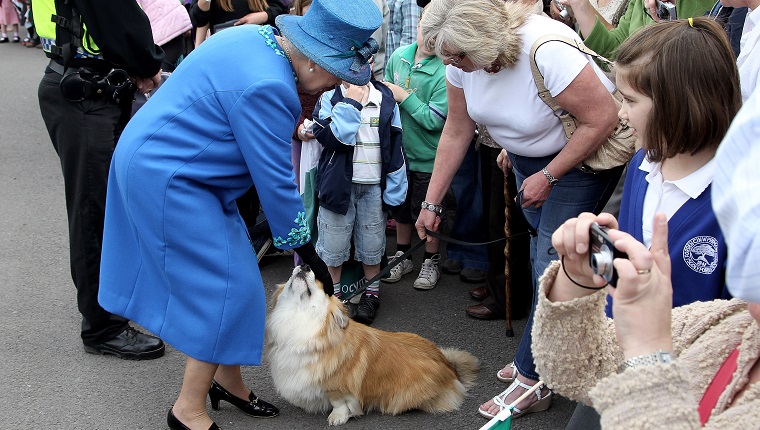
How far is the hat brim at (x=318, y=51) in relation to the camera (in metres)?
2.56

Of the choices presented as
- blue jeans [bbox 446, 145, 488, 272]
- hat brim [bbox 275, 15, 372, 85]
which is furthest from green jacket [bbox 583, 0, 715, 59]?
hat brim [bbox 275, 15, 372, 85]

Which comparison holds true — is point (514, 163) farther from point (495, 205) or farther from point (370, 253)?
point (370, 253)

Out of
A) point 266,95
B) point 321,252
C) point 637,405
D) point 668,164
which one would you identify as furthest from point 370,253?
point 637,405

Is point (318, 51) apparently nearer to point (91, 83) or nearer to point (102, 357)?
point (91, 83)

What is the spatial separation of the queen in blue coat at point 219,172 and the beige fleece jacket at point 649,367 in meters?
1.36

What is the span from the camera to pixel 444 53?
2836mm

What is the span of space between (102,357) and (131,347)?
168 millimetres

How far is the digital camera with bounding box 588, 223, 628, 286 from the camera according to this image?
46.6 inches

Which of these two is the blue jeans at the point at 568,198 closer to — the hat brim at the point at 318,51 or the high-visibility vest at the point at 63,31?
the hat brim at the point at 318,51

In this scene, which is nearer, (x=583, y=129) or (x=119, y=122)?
(x=583, y=129)

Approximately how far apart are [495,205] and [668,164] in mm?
2144

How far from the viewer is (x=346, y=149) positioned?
3.99 meters

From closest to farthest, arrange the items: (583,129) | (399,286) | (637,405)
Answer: (637,405)
(583,129)
(399,286)

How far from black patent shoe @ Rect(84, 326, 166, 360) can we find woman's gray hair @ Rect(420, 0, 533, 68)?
2.07 m
